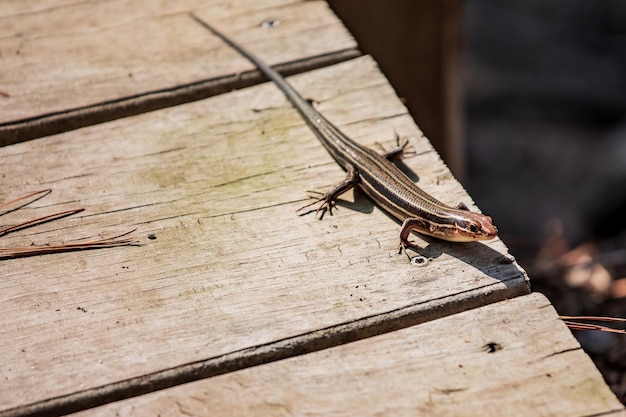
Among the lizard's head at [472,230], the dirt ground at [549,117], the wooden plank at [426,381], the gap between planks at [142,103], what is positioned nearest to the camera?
the wooden plank at [426,381]

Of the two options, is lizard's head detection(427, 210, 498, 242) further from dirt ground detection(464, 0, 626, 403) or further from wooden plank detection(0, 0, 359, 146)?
dirt ground detection(464, 0, 626, 403)

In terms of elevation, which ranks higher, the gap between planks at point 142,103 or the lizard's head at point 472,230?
the lizard's head at point 472,230

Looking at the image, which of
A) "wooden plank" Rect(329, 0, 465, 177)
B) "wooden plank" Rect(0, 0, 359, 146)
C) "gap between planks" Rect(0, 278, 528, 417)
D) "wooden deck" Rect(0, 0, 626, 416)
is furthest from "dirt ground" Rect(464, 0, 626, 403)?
"gap between planks" Rect(0, 278, 528, 417)

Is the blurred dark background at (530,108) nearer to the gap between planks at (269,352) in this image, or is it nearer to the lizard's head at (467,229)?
the lizard's head at (467,229)

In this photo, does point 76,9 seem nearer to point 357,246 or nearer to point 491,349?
point 357,246

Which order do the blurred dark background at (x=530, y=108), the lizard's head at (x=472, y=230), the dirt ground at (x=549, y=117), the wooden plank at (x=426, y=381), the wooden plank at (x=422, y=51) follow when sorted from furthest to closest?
the dirt ground at (x=549, y=117) < the blurred dark background at (x=530, y=108) < the wooden plank at (x=422, y=51) < the lizard's head at (x=472, y=230) < the wooden plank at (x=426, y=381)

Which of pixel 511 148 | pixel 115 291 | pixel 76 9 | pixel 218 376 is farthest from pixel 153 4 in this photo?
pixel 511 148

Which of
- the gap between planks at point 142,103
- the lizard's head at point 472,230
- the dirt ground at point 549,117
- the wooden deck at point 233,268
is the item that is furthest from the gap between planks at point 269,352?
the dirt ground at point 549,117
